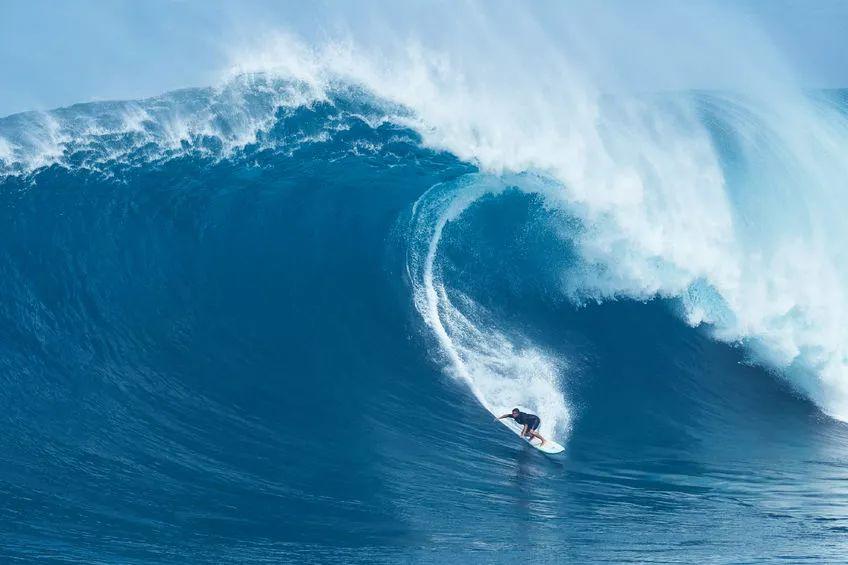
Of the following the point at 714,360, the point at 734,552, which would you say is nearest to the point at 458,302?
the point at 714,360

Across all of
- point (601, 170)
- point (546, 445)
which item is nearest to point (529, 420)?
point (546, 445)

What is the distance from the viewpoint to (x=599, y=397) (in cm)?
1118

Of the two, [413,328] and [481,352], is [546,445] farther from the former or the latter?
[413,328]

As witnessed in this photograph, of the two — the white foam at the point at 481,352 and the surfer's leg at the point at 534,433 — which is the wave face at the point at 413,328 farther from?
the surfer's leg at the point at 534,433

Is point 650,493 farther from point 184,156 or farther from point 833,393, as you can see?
point 184,156

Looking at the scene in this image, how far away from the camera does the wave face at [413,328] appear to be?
8.02 metres

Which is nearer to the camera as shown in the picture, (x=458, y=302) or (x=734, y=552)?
(x=734, y=552)

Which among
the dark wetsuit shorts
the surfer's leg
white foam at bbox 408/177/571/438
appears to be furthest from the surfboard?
white foam at bbox 408/177/571/438

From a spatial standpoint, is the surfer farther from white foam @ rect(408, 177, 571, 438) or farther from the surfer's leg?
white foam @ rect(408, 177, 571, 438)

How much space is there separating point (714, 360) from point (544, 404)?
11.7 ft

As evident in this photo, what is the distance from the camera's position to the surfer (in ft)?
31.8

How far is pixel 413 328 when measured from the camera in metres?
11.8

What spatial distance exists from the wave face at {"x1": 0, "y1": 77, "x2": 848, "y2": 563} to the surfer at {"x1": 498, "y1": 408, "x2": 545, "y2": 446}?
0.78ft

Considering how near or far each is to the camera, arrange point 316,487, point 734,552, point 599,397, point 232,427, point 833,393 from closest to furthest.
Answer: point 734,552 → point 316,487 → point 232,427 → point 599,397 → point 833,393
